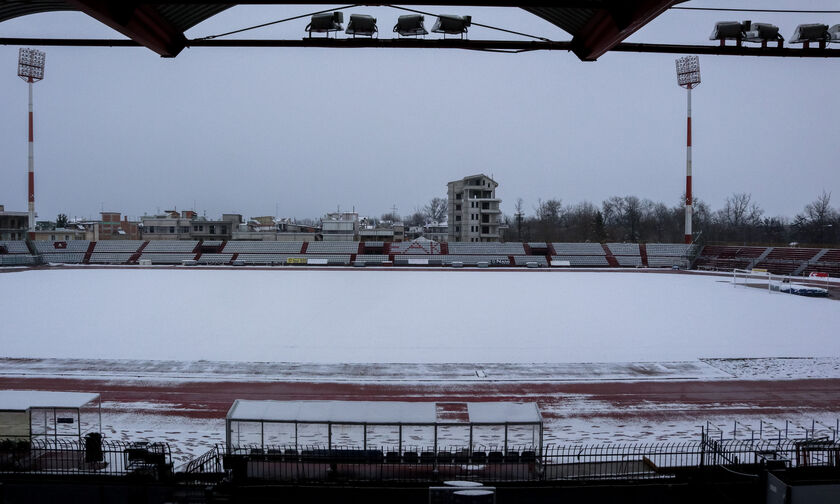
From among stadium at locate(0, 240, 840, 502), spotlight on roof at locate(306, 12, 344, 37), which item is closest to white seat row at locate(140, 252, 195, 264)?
stadium at locate(0, 240, 840, 502)

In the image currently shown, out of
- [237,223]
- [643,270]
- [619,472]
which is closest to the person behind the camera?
[619,472]

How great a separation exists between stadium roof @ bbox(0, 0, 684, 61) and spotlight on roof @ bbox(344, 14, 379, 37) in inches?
55.7

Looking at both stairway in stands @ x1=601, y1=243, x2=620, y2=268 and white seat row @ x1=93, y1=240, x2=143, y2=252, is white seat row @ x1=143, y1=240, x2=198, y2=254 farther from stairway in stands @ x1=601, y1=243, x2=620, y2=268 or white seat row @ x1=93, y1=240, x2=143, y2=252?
stairway in stands @ x1=601, y1=243, x2=620, y2=268

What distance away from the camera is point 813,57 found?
8742 mm

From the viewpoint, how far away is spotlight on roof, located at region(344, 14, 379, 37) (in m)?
8.41

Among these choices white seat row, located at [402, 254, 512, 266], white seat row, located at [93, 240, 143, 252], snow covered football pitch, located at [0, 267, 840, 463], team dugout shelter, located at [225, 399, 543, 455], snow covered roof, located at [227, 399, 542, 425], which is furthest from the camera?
white seat row, located at [93, 240, 143, 252]

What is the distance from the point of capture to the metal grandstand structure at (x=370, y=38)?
715 cm

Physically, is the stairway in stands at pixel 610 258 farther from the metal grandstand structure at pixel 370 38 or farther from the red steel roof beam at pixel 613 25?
the red steel roof beam at pixel 613 25

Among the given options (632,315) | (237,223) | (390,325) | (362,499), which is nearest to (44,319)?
(390,325)

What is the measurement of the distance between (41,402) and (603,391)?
12.9 m

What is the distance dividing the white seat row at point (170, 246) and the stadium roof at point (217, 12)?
181 ft

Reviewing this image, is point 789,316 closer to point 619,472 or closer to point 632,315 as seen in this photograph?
point 632,315

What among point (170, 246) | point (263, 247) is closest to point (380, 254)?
point (263, 247)

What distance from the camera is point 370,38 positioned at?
8.63 metres
